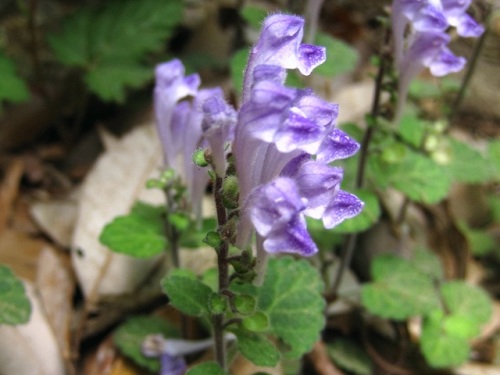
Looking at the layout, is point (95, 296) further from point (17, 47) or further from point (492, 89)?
point (492, 89)

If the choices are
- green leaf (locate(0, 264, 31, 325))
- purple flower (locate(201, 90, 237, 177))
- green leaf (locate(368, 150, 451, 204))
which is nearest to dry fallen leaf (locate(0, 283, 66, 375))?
green leaf (locate(0, 264, 31, 325))

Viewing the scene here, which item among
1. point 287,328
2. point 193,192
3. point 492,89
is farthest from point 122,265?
point 492,89

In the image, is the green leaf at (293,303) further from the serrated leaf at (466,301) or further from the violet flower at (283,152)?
the serrated leaf at (466,301)

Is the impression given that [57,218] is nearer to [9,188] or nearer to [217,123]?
[9,188]

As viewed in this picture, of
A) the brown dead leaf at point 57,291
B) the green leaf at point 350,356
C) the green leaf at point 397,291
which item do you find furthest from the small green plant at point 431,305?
the brown dead leaf at point 57,291

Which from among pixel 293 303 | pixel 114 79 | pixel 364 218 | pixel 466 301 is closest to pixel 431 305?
pixel 466 301

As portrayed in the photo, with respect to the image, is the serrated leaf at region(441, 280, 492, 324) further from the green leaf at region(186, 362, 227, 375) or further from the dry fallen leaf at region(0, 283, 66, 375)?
the dry fallen leaf at region(0, 283, 66, 375)
